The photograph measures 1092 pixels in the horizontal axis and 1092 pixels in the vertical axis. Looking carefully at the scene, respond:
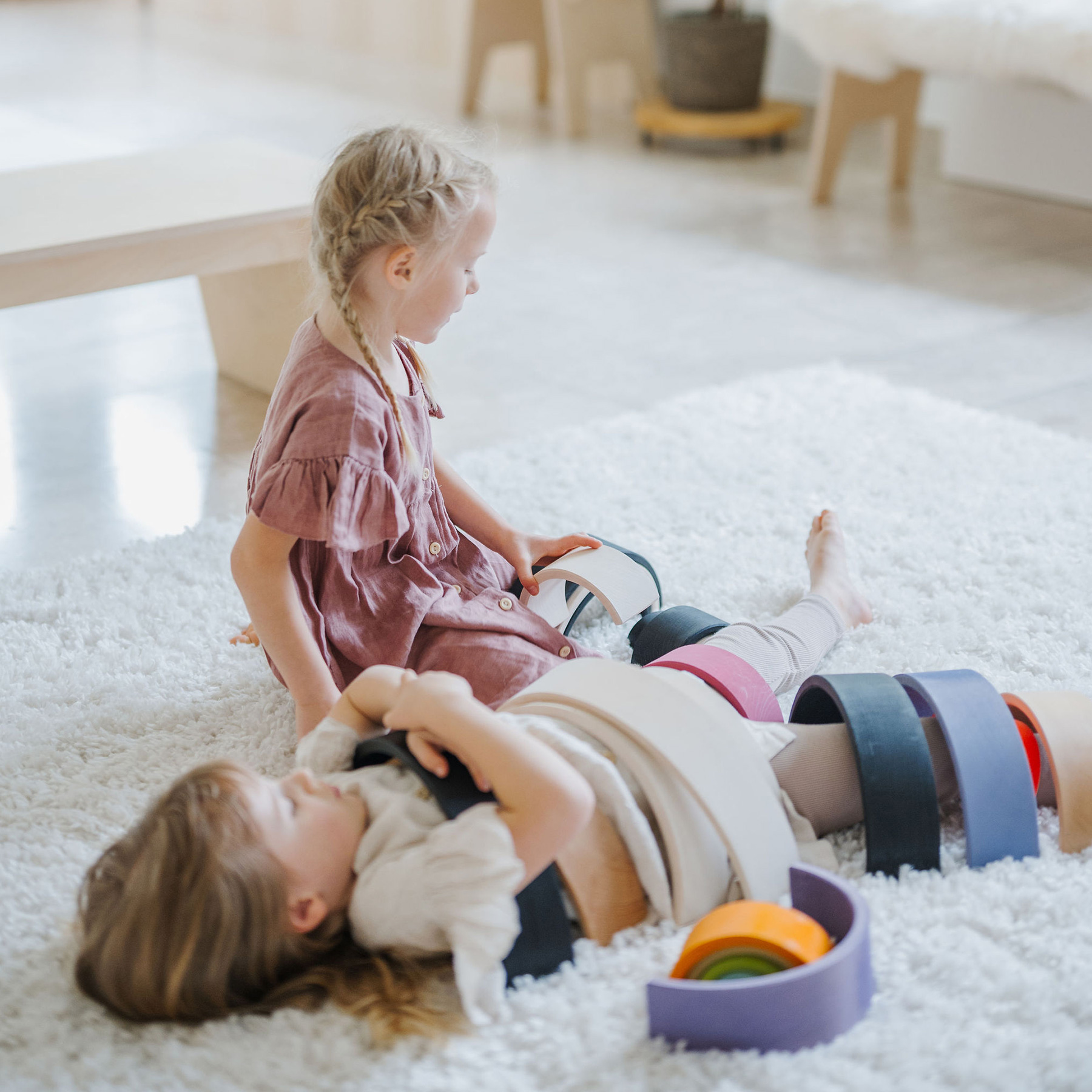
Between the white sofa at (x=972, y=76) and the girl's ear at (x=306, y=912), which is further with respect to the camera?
the white sofa at (x=972, y=76)

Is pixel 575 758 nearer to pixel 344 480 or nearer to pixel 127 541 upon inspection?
pixel 344 480

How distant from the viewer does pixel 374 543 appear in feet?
3.63

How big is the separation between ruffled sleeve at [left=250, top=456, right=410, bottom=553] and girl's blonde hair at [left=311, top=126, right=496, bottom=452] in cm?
10

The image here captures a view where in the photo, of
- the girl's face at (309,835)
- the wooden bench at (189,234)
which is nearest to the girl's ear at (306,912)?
the girl's face at (309,835)

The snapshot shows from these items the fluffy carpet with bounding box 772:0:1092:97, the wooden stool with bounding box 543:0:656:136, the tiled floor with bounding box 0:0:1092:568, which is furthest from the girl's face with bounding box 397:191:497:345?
the wooden stool with bounding box 543:0:656:136

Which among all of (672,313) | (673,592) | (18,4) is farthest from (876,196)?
(18,4)

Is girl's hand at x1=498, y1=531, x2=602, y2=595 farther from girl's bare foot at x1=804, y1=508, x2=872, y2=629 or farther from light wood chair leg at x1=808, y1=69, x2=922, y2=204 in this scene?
light wood chair leg at x1=808, y1=69, x2=922, y2=204

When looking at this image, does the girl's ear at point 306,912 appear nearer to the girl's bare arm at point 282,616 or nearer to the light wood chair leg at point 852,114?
the girl's bare arm at point 282,616

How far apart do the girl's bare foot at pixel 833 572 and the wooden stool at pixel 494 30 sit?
2951 millimetres

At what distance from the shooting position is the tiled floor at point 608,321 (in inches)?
74.5

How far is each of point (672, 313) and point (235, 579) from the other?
1.52 meters

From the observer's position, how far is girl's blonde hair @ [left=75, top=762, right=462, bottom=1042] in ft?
2.65

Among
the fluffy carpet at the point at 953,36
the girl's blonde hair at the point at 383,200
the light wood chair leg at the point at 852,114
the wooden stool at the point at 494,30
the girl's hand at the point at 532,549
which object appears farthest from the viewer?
the wooden stool at the point at 494,30

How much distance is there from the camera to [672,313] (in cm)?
244
